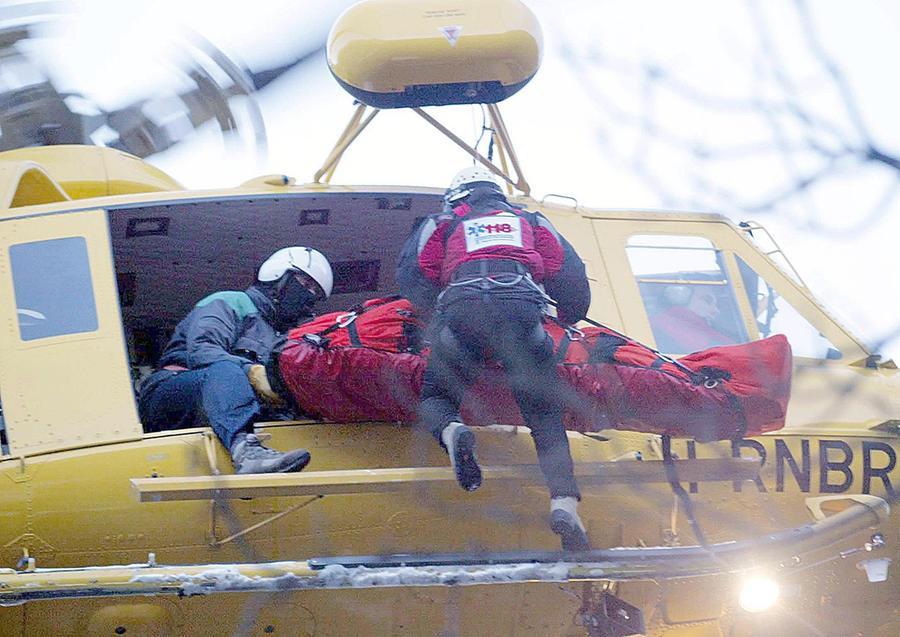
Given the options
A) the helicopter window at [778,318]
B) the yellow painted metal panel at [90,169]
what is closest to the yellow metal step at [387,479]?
the helicopter window at [778,318]

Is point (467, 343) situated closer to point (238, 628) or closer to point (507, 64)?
point (238, 628)

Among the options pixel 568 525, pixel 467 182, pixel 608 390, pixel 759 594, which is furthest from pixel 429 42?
pixel 759 594

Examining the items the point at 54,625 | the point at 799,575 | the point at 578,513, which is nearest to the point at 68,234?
the point at 54,625

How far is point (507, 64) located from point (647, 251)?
1.26m

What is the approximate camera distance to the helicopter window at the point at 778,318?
6.42 metres

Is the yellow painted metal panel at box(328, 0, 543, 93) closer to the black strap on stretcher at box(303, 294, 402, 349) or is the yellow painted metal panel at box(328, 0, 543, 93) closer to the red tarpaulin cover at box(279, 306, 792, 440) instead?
the black strap on stretcher at box(303, 294, 402, 349)

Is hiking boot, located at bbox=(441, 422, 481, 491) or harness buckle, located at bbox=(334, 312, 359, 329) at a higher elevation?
harness buckle, located at bbox=(334, 312, 359, 329)

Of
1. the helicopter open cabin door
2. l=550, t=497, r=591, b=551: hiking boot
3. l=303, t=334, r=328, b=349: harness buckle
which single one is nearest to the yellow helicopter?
the helicopter open cabin door

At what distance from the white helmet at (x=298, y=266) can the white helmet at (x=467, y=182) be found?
1.19 m

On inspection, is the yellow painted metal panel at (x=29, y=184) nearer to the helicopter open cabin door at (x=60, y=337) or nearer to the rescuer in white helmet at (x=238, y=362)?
the helicopter open cabin door at (x=60, y=337)

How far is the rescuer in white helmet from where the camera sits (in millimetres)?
5309

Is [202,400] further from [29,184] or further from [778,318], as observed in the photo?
[778,318]

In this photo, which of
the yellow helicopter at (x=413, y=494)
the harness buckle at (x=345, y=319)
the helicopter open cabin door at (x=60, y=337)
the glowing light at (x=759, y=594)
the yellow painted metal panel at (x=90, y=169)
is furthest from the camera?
the yellow painted metal panel at (x=90, y=169)

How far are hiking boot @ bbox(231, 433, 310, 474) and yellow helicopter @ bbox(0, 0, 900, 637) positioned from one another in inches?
4.8
